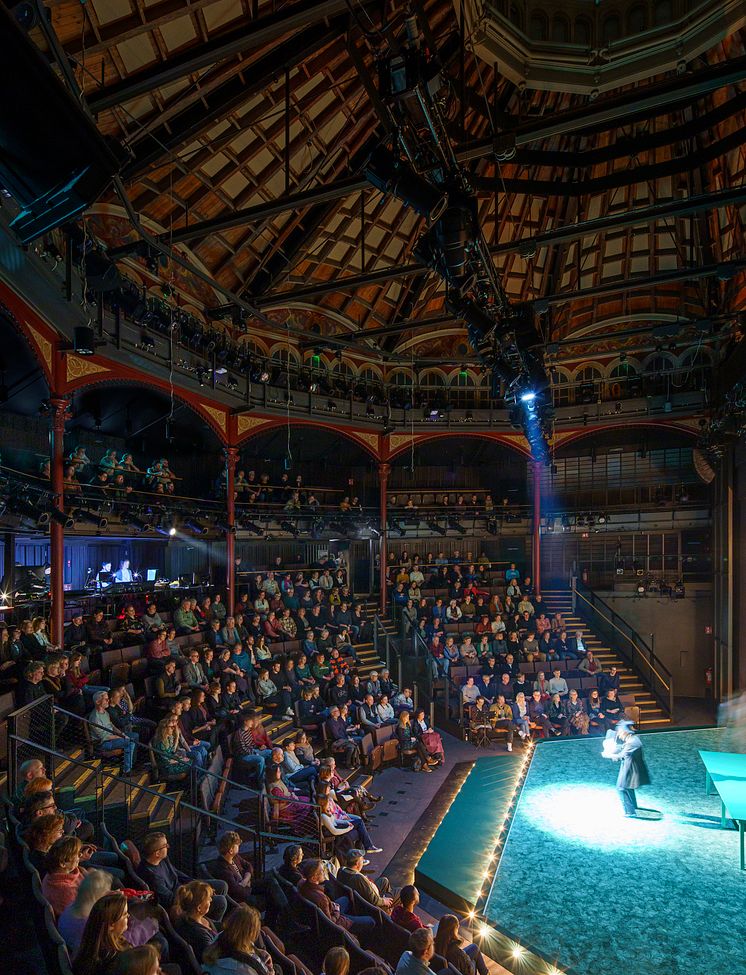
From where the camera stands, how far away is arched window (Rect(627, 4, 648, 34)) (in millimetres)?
9867

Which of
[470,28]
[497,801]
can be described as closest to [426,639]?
[497,801]

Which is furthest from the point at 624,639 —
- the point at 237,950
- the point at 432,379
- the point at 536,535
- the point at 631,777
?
the point at 237,950

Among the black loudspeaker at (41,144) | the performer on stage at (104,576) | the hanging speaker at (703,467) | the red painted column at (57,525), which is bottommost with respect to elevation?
the performer on stage at (104,576)

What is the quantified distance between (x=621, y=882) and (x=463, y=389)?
1572cm

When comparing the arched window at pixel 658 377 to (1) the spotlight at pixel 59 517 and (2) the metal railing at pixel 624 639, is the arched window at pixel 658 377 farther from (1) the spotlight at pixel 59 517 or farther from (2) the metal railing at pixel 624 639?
(1) the spotlight at pixel 59 517

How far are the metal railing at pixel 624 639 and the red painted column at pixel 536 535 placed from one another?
115 cm

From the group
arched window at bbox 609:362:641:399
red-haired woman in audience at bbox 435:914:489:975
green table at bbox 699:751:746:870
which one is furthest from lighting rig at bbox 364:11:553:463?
arched window at bbox 609:362:641:399

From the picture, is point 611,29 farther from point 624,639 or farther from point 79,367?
point 624,639

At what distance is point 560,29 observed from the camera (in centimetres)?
1027

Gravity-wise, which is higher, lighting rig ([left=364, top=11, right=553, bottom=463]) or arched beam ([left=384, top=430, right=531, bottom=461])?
lighting rig ([left=364, top=11, right=553, bottom=463])

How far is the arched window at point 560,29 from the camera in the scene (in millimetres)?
10172

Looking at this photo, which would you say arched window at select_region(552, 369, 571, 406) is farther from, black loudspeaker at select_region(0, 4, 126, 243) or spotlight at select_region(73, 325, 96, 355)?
black loudspeaker at select_region(0, 4, 126, 243)

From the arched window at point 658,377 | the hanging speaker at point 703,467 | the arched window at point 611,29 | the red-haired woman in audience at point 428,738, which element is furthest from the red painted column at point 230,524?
the hanging speaker at point 703,467

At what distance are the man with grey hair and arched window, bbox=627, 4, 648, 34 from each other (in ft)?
42.7
